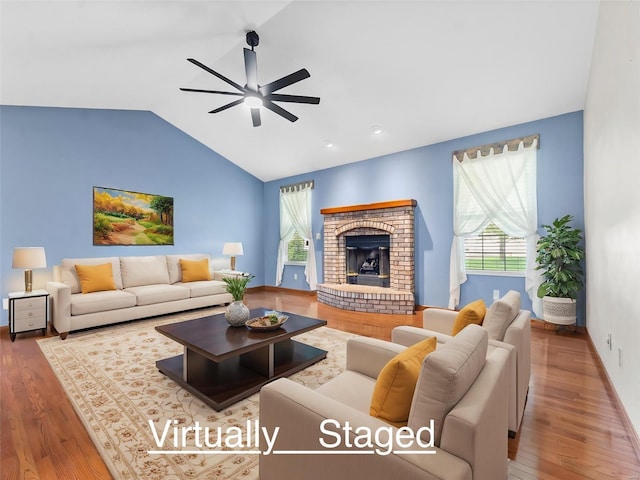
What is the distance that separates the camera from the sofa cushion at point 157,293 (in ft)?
14.0

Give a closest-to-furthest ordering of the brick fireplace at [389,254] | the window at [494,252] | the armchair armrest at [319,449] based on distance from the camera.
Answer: the armchair armrest at [319,449], the window at [494,252], the brick fireplace at [389,254]

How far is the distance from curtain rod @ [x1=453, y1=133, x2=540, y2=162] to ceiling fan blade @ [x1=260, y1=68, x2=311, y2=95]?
9.26 feet

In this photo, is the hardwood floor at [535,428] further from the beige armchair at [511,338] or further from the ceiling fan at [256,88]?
the ceiling fan at [256,88]

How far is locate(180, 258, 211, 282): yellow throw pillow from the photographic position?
Answer: 5156 mm

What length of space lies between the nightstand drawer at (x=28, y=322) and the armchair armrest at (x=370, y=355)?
407 centimetres

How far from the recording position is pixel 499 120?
415 centimetres

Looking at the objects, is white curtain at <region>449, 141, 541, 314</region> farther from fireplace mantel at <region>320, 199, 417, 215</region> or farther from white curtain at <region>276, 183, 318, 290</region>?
white curtain at <region>276, 183, 318, 290</region>


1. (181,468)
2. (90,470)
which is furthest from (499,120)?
(90,470)

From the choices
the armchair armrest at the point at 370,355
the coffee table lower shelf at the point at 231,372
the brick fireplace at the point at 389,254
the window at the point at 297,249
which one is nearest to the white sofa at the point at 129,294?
the coffee table lower shelf at the point at 231,372

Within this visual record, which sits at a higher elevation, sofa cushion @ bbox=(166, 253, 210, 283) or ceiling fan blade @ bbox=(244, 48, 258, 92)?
ceiling fan blade @ bbox=(244, 48, 258, 92)

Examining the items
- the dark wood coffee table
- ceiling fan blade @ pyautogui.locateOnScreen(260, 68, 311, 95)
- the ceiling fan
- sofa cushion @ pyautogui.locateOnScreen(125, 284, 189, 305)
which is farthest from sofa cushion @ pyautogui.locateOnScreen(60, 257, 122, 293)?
ceiling fan blade @ pyautogui.locateOnScreen(260, 68, 311, 95)

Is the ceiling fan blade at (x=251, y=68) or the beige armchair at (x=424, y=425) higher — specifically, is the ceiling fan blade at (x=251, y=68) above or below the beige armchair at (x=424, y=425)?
above

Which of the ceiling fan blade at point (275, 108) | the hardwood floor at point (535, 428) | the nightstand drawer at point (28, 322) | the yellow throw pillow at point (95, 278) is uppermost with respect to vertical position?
the ceiling fan blade at point (275, 108)

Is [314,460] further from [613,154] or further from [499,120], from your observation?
[499,120]
